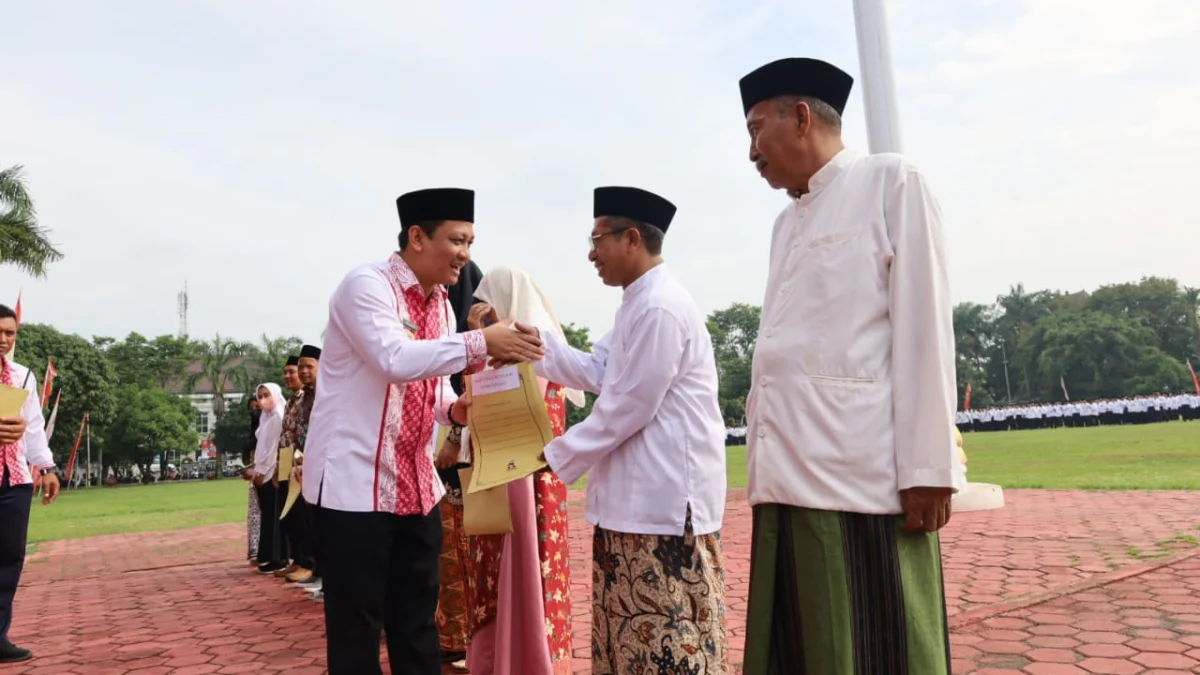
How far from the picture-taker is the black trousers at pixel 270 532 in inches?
304

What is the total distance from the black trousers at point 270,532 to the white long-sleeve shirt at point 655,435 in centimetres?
617

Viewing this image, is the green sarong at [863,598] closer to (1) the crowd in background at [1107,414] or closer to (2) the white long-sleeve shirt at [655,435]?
(2) the white long-sleeve shirt at [655,435]

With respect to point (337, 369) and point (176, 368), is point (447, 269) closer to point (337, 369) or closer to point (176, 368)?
point (337, 369)

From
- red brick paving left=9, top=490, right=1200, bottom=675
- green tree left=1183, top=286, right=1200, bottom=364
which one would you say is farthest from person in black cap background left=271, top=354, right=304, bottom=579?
green tree left=1183, top=286, right=1200, bottom=364

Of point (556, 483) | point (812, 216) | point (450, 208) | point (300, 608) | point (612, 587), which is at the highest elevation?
point (450, 208)

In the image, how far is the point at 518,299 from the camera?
3.58 m

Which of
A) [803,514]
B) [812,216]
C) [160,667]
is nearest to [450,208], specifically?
[812,216]

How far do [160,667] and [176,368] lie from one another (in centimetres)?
5758

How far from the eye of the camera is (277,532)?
25.1 ft

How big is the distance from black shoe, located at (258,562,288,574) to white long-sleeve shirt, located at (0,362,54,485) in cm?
314

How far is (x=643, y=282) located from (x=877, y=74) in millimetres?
4843

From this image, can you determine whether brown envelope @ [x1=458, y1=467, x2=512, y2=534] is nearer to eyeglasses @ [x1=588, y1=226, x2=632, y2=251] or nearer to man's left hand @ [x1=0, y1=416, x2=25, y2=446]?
eyeglasses @ [x1=588, y1=226, x2=632, y2=251]

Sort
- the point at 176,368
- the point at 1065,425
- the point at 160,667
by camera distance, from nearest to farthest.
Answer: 1. the point at 160,667
2. the point at 1065,425
3. the point at 176,368

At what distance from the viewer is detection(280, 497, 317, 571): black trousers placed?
6836mm
